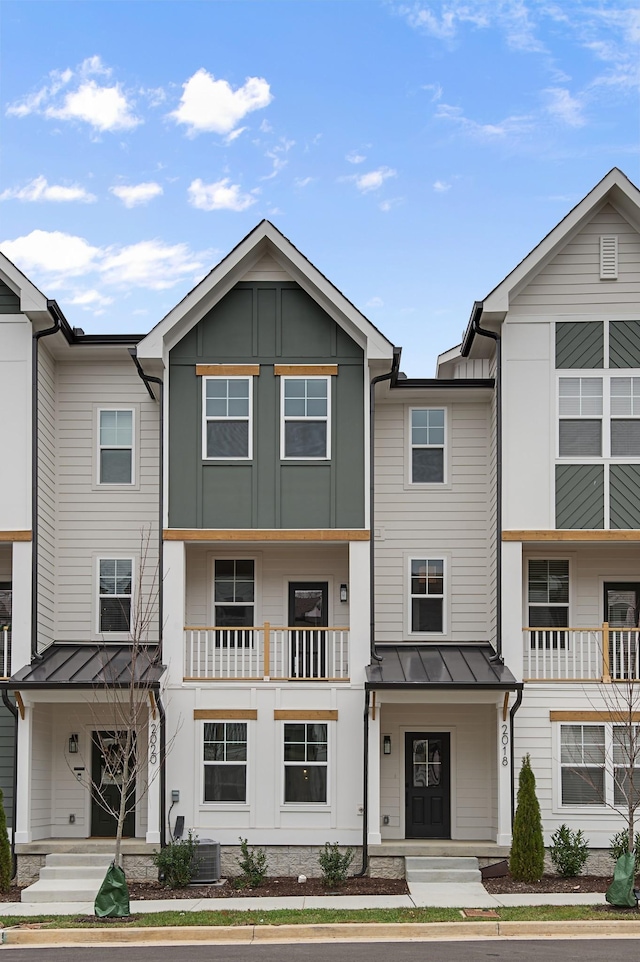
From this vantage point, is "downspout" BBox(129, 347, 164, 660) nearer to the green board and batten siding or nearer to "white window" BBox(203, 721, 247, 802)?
the green board and batten siding

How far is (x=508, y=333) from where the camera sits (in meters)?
20.8

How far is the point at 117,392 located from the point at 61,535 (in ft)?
9.49

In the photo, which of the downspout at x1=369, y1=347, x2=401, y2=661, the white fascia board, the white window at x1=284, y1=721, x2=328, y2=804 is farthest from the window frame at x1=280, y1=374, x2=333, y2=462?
the white window at x1=284, y1=721, x2=328, y2=804

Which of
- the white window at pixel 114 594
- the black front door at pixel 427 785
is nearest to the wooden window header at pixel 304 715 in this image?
the black front door at pixel 427 785

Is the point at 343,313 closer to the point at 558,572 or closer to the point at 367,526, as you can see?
the point at 367,526

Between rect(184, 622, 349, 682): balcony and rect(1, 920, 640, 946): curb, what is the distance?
5416 millimetres

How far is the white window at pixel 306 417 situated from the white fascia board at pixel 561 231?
3.28 m

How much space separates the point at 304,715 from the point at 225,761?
1.57 meters

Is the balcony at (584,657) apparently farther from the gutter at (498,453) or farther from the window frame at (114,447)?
the window frame at (114,447)

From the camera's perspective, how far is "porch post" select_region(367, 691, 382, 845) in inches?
766

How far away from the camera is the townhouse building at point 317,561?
1991 cm

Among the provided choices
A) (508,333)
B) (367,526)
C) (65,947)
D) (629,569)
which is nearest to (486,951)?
(65,947)

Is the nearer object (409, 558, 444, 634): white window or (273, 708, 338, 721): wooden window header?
(273, 708, 338, 721): wooden window header

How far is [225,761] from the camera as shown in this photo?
66.0 feet
